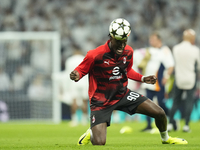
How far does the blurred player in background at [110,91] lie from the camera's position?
23.8 feet

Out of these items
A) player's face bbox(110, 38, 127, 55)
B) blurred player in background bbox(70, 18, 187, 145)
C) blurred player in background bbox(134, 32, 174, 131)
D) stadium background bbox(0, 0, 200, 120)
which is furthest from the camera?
stadium background bbox(0, 0, 200, 120)

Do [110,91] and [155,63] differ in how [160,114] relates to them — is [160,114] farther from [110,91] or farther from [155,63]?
[155,63]

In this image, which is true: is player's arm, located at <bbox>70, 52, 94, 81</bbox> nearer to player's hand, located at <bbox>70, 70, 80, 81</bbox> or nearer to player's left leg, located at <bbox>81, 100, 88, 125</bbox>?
player's hand, located at <bbox>70, 70, 80, 81</bbox>

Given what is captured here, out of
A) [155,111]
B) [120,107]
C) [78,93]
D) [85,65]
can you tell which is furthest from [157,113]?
[78,93]

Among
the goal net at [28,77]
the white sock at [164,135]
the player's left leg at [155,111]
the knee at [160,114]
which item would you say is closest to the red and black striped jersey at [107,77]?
the player's left leg at [155,111]

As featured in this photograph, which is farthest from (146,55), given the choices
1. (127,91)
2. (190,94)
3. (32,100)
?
(32,100)

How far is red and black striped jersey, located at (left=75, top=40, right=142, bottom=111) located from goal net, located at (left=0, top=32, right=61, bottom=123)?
965 cm

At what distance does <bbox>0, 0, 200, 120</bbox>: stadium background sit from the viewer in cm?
2225

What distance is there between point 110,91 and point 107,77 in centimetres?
24

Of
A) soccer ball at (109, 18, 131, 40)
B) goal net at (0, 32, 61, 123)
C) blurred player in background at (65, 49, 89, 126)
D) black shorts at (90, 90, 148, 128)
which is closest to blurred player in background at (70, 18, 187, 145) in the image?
black shorts at (90, 90, 148, 128)

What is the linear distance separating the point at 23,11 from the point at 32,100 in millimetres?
6466

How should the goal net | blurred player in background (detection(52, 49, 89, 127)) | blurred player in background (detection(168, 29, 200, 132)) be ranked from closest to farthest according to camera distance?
1. blurred player in background (detection(168, 29, 200, 132))
2. blurred player in background (detection(52, 49, 89, 127))
3. the goal net

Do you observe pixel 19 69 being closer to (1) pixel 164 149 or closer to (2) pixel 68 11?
(2) pixel 68 11

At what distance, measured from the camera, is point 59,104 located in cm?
1725
